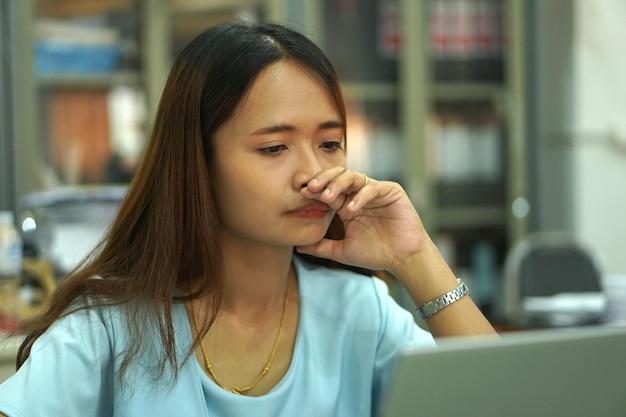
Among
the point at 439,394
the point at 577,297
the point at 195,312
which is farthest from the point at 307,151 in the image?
the point at 577,297

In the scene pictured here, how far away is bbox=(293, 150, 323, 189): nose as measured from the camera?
1.31 m

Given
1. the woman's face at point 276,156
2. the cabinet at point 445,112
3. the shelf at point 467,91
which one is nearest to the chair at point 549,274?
the cabinet at point 445,112

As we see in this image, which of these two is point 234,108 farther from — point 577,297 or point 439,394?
point 577,297

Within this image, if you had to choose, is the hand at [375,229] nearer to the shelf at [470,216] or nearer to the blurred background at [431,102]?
the blurred background at [431,102]

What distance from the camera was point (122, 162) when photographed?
4.36m

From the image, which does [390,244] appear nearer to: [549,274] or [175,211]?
[175,211]

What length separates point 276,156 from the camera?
4.33ft

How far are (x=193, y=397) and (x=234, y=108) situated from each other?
1.40 ft

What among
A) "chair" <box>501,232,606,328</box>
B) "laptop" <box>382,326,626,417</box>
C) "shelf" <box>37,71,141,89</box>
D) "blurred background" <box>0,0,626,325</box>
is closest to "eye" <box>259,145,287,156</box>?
→ "laptop" <box>382,326,626,417</box>

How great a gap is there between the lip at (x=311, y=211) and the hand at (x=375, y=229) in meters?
0.03

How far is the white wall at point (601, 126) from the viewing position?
486cm

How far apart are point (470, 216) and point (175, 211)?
3.78 meters

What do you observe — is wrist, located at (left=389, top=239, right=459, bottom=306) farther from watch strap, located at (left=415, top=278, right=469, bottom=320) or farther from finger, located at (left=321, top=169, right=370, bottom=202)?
finger, located at (left=321, top=169, right=370, bottom=202)

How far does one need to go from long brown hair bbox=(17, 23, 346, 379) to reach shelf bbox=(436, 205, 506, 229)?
3611 mm
